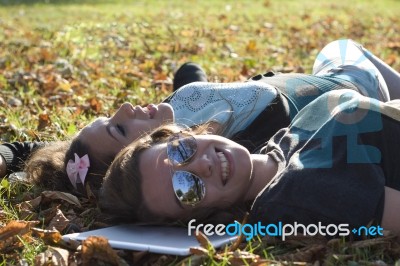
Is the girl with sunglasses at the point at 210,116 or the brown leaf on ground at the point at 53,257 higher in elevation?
the girl with sunglasses at the point at 210,116

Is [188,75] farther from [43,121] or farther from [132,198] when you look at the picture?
[132,198]

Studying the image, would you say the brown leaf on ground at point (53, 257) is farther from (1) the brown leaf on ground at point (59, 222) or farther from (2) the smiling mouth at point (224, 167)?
(2) the smiling mouth at point (224, 167)

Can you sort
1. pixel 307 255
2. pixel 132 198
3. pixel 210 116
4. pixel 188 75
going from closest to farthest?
pixel 307 255 < pixel 132 198 < pixel 210 116 < pixel 188 75

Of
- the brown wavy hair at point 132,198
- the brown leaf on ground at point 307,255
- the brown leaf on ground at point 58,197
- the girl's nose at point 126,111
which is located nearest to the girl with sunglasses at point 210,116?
the girl's nose at point 126,111

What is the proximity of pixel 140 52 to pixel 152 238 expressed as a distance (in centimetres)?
508

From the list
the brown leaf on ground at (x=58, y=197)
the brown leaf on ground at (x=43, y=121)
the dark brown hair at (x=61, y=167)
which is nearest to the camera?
the brown leaf on ground at (x=58, y=197)

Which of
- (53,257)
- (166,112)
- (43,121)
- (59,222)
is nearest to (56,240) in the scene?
(53,257)

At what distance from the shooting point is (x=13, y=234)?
122 inches

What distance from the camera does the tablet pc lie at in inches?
114

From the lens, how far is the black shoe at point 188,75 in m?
5.42

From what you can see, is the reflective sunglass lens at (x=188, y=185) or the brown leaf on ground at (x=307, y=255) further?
the reflective sunglass lens at (x=188, y=185)

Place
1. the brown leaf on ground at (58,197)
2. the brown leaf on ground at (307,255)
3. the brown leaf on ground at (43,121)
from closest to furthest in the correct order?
the brown leaf on ground at (307,255)
the brown leaf on ground at (58,197)
the brown leaf on ground at (43,121)

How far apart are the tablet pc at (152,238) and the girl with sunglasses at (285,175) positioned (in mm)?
53

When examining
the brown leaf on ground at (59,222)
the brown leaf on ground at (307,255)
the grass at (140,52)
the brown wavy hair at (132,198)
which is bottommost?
the grass at (140,52)
